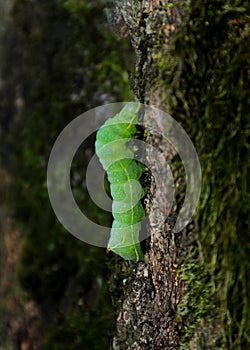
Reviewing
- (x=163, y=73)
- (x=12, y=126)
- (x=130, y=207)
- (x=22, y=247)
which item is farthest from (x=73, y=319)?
(x=163, y=73)

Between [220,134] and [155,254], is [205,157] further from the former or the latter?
[155,254]

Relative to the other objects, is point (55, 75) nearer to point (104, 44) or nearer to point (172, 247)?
point (104, 44)

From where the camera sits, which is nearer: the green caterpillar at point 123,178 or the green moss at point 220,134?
the green moss at point 220,134

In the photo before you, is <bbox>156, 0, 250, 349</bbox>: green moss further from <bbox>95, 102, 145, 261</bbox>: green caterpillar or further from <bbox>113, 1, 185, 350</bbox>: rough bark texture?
<bbox>95, 102, 145, 261</bbox>: green caterpillar

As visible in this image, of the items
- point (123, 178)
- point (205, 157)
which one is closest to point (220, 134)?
point (205, 157)

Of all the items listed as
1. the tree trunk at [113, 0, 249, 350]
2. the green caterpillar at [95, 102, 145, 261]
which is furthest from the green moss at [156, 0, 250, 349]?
the green caterpillar at [95, 102, 145, 261]

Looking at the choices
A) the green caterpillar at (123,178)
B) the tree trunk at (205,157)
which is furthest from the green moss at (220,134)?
the green caterpillar at (123,178)

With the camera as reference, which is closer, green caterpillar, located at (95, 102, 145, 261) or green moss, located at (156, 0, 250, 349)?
green moss, located at (156, 0, 250, 349)

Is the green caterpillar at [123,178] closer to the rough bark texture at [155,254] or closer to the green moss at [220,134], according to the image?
the rough bark texture at [155,254]
